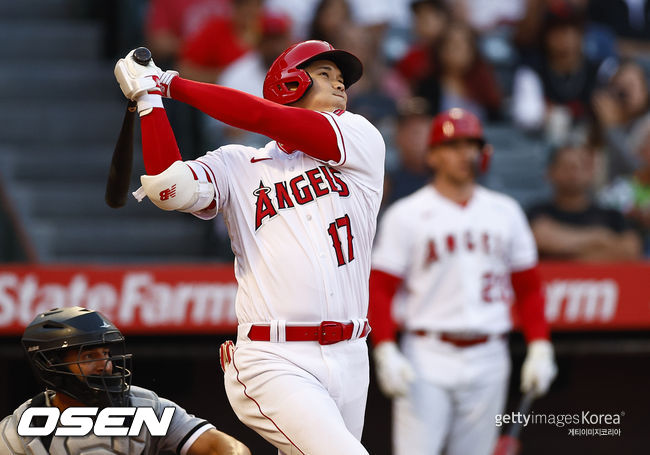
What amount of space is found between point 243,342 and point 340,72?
3.05 feet

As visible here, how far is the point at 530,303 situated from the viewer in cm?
480

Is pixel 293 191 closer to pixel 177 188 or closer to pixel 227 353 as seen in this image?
pixel 177 188

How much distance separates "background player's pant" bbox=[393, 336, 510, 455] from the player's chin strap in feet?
6.68

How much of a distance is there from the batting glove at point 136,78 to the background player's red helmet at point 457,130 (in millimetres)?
2275

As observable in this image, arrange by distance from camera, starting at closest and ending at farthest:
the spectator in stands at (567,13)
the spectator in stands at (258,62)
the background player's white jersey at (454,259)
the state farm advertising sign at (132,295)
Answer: the background player's white jersey at (454,259) → the state farm advertising sign at (132,295) → the spectator in stands at (258,62) → the spectator in stands at (567,13)

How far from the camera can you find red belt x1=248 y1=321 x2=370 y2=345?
2848 mm

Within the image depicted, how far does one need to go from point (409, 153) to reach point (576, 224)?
116 cm

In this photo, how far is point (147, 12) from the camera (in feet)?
23.4

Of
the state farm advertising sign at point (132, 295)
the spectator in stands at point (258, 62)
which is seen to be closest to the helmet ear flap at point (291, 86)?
the state farm advertising sign at point (132, 295)

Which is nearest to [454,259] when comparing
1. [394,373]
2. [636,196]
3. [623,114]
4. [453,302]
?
[453,302]

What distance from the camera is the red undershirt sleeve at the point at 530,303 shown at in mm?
4766

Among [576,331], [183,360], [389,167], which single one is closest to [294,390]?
[183,360]

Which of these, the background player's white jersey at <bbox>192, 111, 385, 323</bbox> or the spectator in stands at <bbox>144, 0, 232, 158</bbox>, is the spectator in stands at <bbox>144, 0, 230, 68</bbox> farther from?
the background player's white jersey at <bbox>192, 111, 385, 323</bbox>

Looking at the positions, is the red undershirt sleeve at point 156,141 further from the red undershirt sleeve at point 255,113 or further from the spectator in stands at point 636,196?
the spectator in stands at point 636,196
